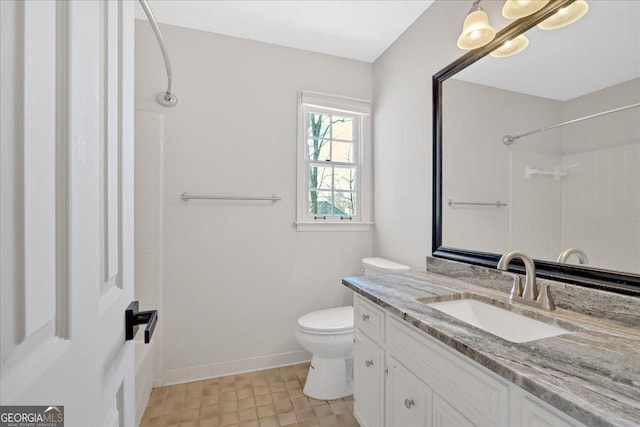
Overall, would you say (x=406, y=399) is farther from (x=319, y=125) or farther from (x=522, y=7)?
(x=319, y=125)

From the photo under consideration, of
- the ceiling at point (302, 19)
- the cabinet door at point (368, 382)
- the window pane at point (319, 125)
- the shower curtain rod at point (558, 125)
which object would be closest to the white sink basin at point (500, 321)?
the cabinet door at point (368, 382)

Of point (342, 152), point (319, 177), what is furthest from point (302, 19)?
point (319, 177)

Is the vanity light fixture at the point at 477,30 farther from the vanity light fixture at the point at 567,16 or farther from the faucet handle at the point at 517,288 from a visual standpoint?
the faucet handle at the point at 517,288

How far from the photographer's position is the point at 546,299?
102 centimetres

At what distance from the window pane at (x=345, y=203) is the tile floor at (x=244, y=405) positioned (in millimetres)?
1317

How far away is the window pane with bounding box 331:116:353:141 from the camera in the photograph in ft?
7.86

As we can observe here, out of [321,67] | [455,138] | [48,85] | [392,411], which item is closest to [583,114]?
[455,138]

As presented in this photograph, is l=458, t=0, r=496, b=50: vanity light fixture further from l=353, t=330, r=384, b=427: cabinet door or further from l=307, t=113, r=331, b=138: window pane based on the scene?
l=353, t=330, r=384, b=427: cabinet door

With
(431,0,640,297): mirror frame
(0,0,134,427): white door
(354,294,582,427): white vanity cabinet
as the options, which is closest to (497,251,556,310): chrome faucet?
(431,0,640,297): mirror frame

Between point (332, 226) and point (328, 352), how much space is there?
3.18 feet

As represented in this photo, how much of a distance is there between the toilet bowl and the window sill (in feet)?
2.29

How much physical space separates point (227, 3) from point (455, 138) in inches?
65.3

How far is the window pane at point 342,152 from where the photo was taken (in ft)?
A: 7.84

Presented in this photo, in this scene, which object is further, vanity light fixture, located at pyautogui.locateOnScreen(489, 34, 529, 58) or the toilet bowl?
the toilet bowl
